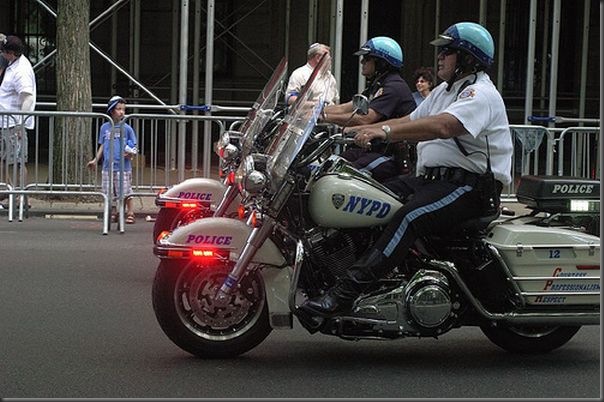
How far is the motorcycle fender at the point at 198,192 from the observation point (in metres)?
7.96

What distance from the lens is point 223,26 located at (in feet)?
64.2

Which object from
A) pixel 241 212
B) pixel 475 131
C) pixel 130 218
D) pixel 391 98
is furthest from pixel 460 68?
pixel 130 218

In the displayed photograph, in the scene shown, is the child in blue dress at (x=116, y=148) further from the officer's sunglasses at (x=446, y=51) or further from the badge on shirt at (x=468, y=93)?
the badge on shirt at (x=468, y=93)

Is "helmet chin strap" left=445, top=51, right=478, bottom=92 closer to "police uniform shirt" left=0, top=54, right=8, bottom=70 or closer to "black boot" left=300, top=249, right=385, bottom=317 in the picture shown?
"black boot" left=300, top=249, right=385, bottom=317

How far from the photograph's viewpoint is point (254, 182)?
5.82 meters

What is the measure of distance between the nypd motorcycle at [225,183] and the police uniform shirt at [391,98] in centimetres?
67

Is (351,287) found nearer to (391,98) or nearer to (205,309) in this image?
(205,309)

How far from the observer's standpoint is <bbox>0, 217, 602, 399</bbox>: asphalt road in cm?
573

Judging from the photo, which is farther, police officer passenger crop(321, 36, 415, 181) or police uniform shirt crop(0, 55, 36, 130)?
police uniform shirt crop(0, 55, 36, 130)

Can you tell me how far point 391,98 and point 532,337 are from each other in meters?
1.83

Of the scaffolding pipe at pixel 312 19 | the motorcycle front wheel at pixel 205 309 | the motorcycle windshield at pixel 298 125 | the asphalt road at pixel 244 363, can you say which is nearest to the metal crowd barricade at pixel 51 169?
the asphalt road at pixel 244 363

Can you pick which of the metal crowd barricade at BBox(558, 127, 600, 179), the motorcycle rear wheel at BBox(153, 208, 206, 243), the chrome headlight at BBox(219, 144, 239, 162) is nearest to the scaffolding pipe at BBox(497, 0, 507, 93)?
the metal crowd barricade at BBox(558, 127, 600, 179)

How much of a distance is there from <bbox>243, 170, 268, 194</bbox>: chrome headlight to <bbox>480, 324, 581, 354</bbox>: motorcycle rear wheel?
5.28ft

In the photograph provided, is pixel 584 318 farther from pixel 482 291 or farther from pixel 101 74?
pixel 101 74
